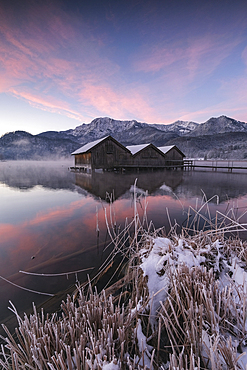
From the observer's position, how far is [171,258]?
248 cm

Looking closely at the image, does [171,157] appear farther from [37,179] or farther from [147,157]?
[37,179]

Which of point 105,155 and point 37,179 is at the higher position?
point 105,155

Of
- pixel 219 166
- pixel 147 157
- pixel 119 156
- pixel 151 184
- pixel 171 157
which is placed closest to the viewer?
pixel 151 184

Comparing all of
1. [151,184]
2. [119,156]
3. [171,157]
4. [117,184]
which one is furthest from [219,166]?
[117,184]

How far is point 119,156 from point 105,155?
2.74 m

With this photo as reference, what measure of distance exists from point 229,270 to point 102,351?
2181 mm

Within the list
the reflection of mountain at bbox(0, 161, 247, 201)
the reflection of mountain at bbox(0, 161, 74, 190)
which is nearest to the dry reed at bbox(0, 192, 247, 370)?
the reflection of mountain at bbox(0, 161, 247, 201)

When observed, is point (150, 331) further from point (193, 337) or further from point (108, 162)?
point (108, 162)

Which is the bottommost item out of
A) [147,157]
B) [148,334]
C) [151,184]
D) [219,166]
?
[148,334]

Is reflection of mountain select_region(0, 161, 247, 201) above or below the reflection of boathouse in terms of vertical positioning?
below

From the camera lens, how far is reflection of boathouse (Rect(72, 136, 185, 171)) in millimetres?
27125

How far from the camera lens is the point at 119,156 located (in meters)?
29.1

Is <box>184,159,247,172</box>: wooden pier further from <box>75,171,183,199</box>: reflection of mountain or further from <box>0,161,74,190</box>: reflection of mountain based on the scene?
<box>0,161,74,190</box>: reflection of mountain

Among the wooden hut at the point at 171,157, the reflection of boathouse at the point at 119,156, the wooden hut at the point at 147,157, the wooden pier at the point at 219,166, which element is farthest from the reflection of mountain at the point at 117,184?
the wooden hut at the point at 171,157
